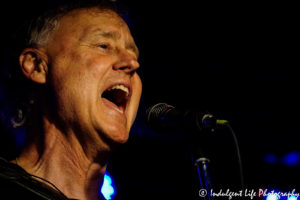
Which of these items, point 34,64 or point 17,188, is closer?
point 17,188

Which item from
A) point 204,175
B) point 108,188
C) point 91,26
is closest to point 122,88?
point 91,26

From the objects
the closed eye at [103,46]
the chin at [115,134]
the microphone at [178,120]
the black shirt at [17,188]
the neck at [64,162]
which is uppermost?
the closed eye at [103,46]

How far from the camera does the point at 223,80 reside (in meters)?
3.17

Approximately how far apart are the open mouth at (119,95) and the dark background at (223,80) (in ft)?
2.93

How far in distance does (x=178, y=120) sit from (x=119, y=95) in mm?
743

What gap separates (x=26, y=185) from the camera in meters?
1.19

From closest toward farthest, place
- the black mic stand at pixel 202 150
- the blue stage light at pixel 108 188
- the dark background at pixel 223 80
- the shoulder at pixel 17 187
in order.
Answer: the shoulder at pixel 17 187, the black mic stand at pixel 202 150, the dark background at pixel 223 80, the blue stage light at pixel 108 188

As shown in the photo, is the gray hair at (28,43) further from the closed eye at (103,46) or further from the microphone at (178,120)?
the microphone at (178,120)

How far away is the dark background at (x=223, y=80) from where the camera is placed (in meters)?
2.66

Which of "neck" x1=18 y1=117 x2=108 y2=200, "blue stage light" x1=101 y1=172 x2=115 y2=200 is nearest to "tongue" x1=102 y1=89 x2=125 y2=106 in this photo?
"neck" x1=18 y1=117 x2=108 y2=200

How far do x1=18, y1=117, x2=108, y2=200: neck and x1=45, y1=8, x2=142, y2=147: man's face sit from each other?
10 centimetres

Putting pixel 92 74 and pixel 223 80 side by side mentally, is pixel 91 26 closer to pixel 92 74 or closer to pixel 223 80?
pixel 92 74

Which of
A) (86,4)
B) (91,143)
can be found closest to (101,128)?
(91,143)

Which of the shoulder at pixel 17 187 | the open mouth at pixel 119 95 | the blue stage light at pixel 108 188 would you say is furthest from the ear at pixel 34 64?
the blue stage light at pixel 108 188
